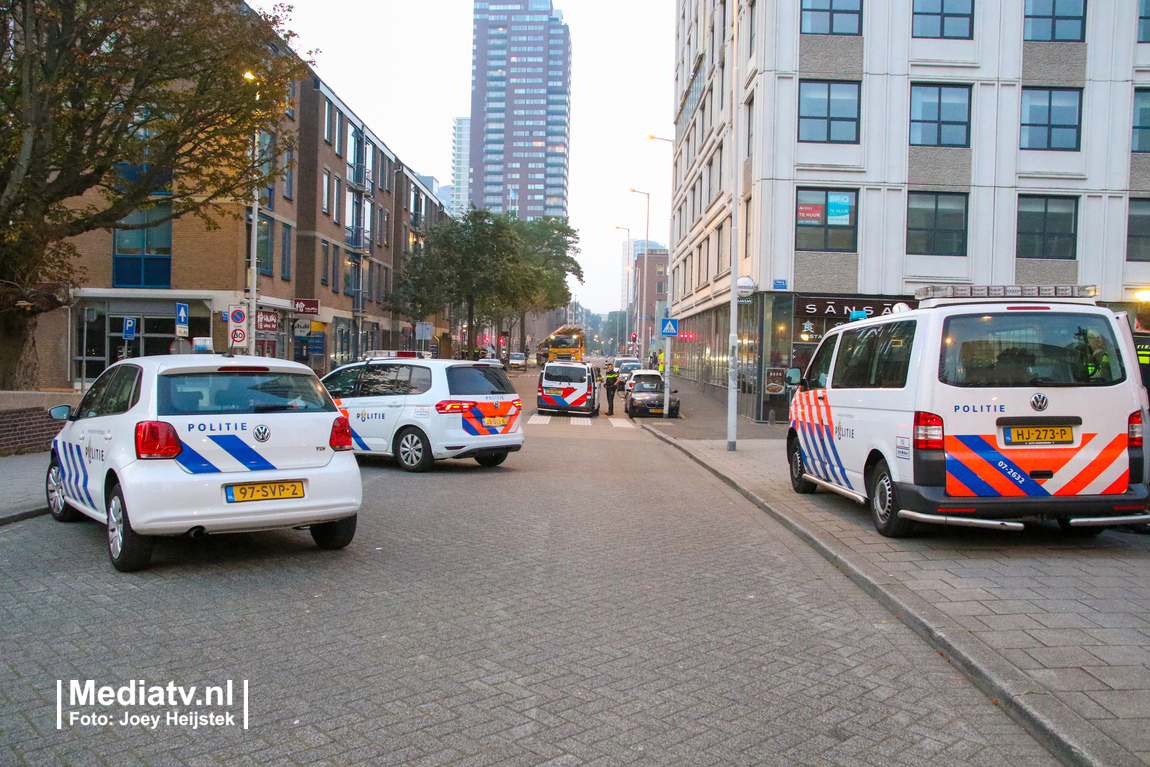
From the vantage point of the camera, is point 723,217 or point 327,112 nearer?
point 723,217

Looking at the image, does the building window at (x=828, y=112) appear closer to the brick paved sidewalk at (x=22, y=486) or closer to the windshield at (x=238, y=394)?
the brick paved sidewalk at (x=22, y=486)

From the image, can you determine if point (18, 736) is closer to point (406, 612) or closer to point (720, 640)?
point (406, 612)

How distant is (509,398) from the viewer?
13.5 metres

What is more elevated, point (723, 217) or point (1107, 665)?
point (723, 217)

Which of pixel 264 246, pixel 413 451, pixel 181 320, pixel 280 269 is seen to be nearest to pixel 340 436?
pixel 413 451

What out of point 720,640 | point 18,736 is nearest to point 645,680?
point 720,640

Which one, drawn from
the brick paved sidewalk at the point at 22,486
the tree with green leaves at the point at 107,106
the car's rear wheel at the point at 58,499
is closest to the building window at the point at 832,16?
the tree with green leaves at the point at 107,106

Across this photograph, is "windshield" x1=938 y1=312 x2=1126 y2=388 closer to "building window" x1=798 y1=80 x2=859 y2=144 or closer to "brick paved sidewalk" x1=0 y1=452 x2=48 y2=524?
"brick paved sidewalk" x1=0 y1=452 x2=48 y2=524

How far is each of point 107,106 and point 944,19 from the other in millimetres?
22247

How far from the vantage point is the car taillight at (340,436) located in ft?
23.5

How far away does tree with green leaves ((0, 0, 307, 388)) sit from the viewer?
14.0 m

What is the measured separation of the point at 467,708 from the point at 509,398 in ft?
31.2

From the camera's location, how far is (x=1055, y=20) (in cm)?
2612
